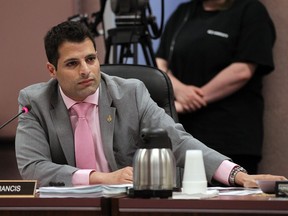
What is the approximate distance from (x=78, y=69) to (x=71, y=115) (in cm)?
20

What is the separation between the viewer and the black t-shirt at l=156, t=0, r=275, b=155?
393 cm

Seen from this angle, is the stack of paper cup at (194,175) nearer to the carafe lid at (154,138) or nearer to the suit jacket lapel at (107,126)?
the carafe lid at (154,138)

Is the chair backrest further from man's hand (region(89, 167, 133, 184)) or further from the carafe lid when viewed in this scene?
the carafe lid

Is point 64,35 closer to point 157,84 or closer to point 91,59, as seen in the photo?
point 91,59

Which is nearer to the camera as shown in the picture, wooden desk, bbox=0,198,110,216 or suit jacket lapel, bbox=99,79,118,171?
wooden desk, bbox=0,198,110,216

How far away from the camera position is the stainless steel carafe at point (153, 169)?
6.33ft

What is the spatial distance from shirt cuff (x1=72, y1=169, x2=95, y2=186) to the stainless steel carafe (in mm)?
625

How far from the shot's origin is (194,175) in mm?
2070

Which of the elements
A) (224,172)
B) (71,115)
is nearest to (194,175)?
(224,172)

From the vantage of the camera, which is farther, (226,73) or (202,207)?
(226,73)

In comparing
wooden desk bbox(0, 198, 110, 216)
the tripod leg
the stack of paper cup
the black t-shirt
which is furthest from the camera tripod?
wooden desk bbox(0, 198, 110, 216)

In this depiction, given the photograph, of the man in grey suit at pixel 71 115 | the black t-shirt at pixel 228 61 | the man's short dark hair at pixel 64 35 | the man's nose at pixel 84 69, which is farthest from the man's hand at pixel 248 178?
the black t-shirt at pixel 228 61

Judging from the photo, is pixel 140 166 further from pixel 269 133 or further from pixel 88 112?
pixel 269 133

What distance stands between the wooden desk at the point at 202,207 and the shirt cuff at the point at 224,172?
Result: 77 centimetres
